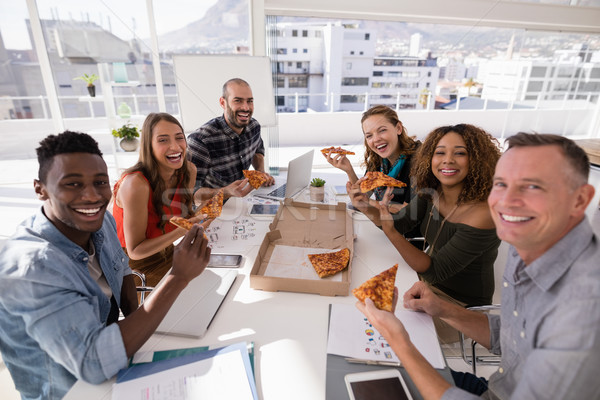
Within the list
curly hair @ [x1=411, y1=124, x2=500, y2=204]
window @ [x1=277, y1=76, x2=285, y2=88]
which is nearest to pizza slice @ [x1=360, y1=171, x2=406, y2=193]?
curly hair @ [x1=411, y1=124, x2=500, y2=204]

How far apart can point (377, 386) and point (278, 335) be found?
14.2 inches

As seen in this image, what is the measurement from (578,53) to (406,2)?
169 inches

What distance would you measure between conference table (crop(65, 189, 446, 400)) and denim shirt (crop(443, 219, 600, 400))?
402 mm

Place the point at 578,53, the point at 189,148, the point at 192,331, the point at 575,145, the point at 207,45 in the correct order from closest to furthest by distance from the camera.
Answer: the point at 575,145, the point at 192,331, the point at 189,148, the point at 207,45, the point at 578,53

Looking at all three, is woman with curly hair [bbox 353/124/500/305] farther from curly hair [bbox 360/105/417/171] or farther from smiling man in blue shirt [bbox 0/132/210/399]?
smiling man in blue shirt [bbox 0/132/210/399]

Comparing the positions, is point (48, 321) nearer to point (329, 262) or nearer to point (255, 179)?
point (329, 262)

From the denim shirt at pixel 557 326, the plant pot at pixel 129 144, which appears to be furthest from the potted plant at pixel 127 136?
the denim shirt at pixel 557 326

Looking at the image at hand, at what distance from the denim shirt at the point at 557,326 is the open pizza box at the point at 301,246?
58cm

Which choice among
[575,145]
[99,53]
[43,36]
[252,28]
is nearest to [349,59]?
[252,28]

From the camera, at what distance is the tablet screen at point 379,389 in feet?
2.97

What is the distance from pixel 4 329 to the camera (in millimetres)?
966

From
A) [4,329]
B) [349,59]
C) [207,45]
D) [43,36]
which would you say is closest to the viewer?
[4,329]

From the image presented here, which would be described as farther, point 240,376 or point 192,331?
point 192,331

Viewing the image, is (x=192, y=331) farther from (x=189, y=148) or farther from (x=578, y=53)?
(x=578, y=53)
